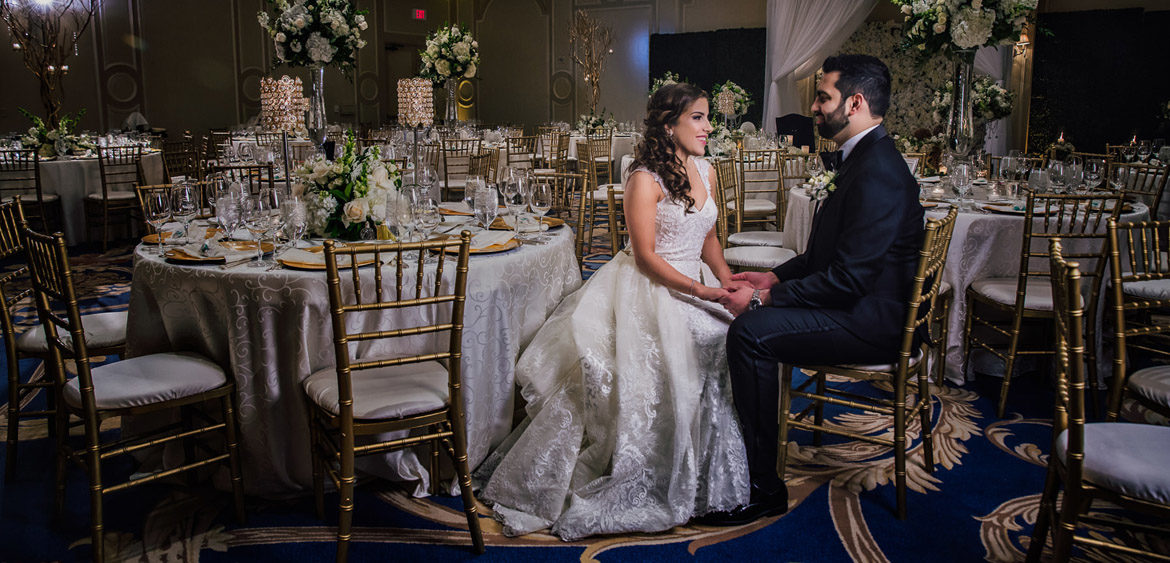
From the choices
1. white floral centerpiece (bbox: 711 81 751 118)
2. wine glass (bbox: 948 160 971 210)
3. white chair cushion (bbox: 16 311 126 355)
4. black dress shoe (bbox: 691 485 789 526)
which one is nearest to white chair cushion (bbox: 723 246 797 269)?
wine glass (bbox: 948 160 971 210)

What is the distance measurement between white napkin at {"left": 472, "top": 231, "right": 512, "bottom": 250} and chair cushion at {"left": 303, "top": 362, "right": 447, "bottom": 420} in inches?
21.6

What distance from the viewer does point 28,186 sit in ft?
23.6

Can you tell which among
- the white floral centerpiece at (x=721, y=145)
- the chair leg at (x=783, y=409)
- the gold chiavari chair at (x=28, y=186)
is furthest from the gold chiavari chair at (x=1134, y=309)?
the gold chiavari chair at (x=28, y=186)

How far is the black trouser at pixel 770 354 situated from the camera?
262 centimetres

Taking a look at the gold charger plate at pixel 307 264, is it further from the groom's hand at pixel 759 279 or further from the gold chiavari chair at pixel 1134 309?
the gold chiavari chair at pixel 1134 309

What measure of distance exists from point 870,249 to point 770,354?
459 millimetres

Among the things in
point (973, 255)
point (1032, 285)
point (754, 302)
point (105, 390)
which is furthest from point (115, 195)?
point (1032, 285)

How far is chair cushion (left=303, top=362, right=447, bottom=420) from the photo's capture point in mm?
2324

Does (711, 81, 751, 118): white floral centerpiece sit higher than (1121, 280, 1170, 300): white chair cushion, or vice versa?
(711, 81, 751, 118): white floral centerpiece

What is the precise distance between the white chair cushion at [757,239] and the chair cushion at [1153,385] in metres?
2.74

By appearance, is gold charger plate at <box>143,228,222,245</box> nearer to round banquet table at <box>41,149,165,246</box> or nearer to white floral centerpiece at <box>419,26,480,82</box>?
round banquet table at <box>41,149,165,246</box>

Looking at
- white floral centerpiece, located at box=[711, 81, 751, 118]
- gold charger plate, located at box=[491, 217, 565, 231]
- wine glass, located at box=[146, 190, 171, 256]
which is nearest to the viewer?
wine glass, located at box=[146, 190, 171, 256]

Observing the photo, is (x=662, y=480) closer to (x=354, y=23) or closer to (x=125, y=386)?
(x=125, y=386)

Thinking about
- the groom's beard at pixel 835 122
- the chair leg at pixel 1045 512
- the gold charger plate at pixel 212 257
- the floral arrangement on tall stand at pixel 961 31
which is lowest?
the chair leg at pixel 1045 512
